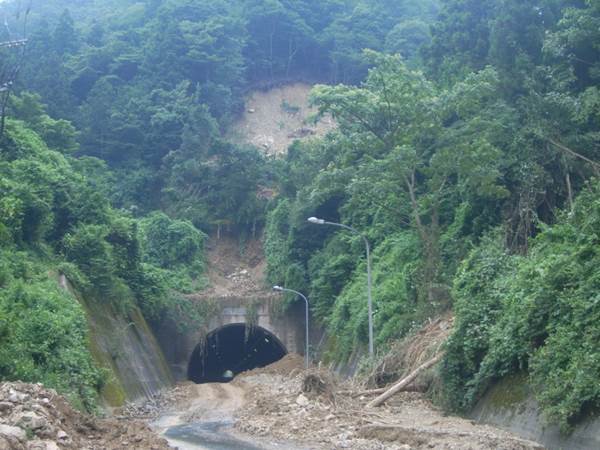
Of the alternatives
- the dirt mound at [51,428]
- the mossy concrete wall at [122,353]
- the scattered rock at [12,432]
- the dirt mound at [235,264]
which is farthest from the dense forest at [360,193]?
the scattered rock at [12,432]

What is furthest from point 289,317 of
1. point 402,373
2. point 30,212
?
point 402,373

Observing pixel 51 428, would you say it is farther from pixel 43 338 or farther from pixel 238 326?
pixel 238 326

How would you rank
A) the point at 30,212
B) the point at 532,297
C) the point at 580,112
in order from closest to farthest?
the point at 532,297 < the point at 580,112 < the point at 30,212

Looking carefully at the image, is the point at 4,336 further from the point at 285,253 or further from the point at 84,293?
the point at 285,253

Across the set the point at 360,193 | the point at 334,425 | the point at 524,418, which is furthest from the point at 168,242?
the point at 524,418

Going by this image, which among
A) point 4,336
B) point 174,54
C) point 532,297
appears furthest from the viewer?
point 174,54

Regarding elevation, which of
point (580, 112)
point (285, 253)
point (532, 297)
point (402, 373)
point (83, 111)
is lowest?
point (402, 373)
